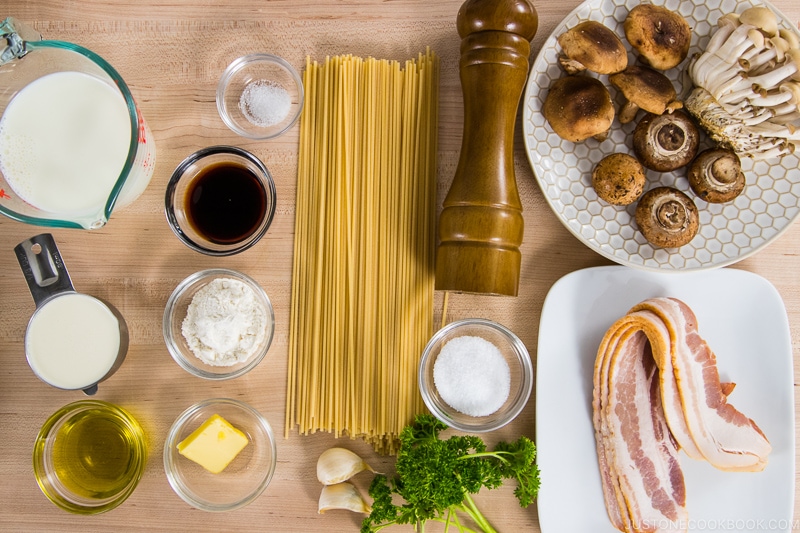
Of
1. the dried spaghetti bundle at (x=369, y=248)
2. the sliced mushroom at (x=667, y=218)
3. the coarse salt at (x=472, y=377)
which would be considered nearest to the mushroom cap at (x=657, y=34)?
the sliced mushroom at (x=667, y=218)

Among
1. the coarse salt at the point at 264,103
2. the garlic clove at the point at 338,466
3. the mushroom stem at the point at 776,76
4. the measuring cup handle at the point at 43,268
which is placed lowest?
the garlic clove at the point at 338,466

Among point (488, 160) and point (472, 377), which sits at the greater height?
point (488, 160)

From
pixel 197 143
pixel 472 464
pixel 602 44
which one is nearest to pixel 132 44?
pixel 197 143

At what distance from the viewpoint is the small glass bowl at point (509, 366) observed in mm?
1169

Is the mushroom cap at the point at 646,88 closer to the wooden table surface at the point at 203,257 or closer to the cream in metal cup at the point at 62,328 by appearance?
the wooden table surface at the point at 203,257

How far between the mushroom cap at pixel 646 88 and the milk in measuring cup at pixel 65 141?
96 cm

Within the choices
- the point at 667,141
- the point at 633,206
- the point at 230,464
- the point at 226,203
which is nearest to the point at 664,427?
the point at 633,206

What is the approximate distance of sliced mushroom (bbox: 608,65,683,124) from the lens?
43.9 inches

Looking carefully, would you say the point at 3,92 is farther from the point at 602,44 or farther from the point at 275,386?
the point at 602,44

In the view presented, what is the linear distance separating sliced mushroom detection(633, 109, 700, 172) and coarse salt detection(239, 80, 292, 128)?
29.7 inches

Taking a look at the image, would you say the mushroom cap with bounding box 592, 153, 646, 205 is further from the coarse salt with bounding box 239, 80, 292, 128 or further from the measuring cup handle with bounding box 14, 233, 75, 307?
the measuring cup handle with bounding box 14, 233, 75, 307

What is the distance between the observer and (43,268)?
1181 mm

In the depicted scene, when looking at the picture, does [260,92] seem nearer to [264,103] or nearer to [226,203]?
[264,103]

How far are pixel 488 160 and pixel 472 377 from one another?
0.44 metres
